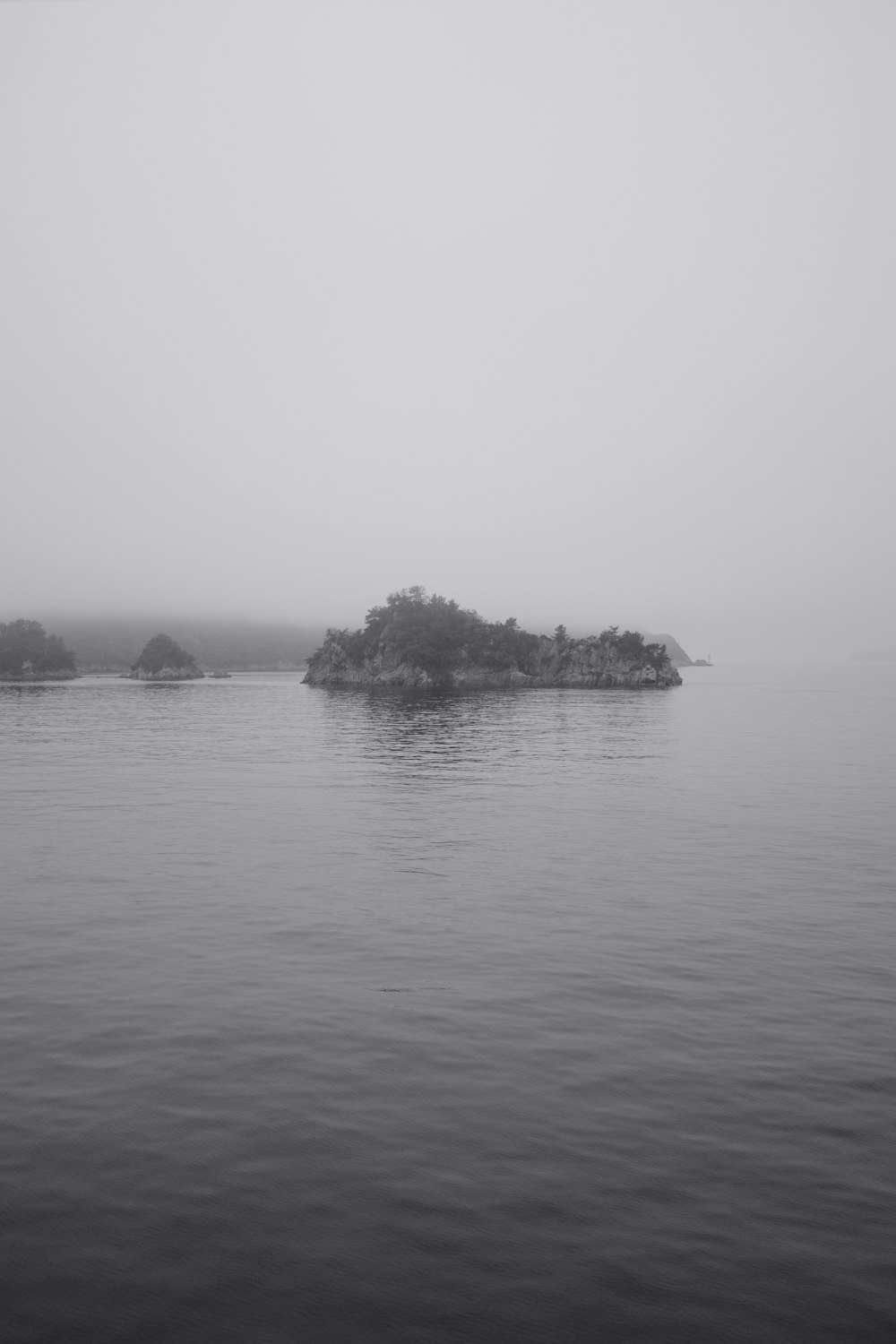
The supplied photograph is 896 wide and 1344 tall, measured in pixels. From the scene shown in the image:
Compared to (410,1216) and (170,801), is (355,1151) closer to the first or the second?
(410,1216)

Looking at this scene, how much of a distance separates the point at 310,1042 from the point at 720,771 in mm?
44661

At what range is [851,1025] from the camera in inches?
604

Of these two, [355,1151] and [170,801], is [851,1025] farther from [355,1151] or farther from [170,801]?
[170,801]

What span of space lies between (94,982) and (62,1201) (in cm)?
806

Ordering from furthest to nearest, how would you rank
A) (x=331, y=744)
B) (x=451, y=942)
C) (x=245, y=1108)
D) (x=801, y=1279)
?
(x=331, y=744), (x=451, y=942), (x=245, y=1108), (x=801, y=1279)

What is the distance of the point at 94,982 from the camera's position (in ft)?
57.2

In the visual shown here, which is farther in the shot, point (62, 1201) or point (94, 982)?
point (94, 982)

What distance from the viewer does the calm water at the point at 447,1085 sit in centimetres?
855

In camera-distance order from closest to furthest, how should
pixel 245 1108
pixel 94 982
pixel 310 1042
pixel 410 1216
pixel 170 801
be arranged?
pixel 410 1216, pixel 245 1108, pixel 310 1042, pixel 94 982, pixel 170 801

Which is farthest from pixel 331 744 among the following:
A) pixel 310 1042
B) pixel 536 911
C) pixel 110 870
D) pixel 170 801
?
pixel 310 1042

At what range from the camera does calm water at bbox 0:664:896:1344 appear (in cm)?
855

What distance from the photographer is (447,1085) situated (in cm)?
1303

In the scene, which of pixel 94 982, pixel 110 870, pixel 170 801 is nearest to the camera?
pixel 94 982

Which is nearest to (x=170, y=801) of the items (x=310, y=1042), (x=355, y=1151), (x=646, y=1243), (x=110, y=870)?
(x=110, y=870)
